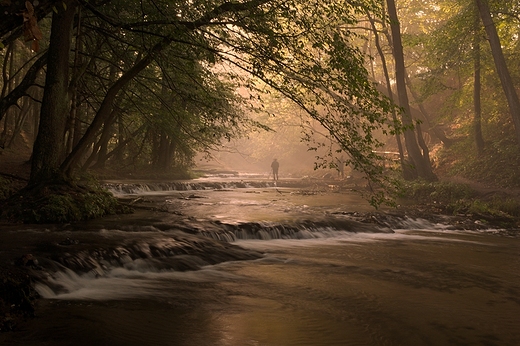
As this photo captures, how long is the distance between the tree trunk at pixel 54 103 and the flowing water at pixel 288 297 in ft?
6.63

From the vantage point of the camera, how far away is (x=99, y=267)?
7195 millimetres

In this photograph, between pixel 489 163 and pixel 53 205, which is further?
pixel 489 163

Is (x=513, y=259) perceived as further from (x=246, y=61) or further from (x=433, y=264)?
(x=246, y=61)

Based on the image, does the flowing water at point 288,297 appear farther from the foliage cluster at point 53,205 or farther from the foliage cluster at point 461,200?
the foliage cluster at point 461,200

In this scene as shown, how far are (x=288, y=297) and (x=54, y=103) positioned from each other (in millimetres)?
7317

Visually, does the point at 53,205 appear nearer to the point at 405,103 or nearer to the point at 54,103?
the point at 54,103

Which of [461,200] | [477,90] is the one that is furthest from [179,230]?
[477,90]

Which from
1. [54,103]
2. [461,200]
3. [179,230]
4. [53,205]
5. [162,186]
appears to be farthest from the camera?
[162,186]

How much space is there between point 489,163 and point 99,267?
2223cm

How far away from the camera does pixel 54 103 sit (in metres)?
10.3

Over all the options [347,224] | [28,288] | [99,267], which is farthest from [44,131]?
[347,224]

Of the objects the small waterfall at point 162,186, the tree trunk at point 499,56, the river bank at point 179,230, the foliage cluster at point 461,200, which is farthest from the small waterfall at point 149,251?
the tree trunk at point 499,56

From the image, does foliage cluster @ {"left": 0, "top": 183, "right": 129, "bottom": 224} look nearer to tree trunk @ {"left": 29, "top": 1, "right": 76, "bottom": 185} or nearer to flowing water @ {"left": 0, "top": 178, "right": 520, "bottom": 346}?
tree trunk @ {"left": 29, "top": 1, "right": 76, "bottom": 185}

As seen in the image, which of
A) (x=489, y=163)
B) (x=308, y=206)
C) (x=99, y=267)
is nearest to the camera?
(x=99, y=267)
